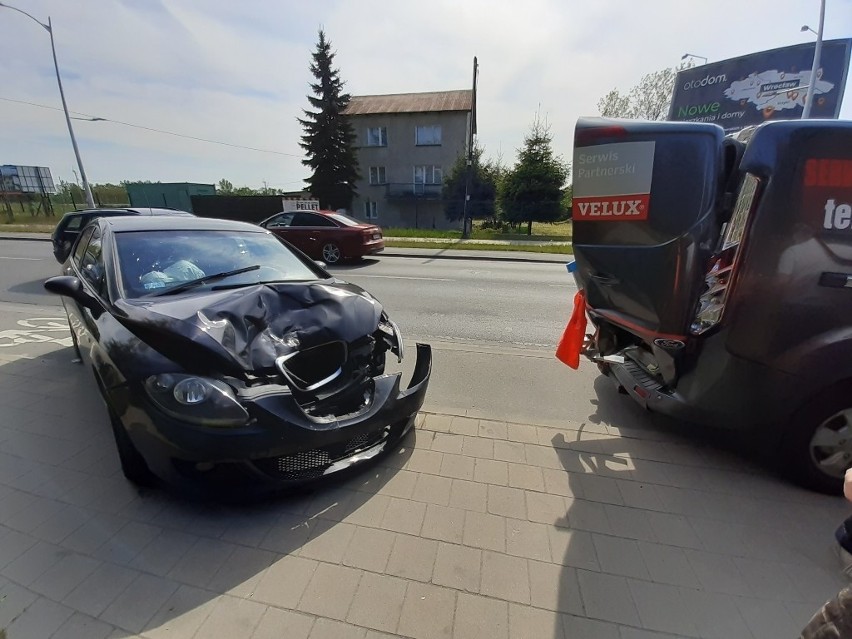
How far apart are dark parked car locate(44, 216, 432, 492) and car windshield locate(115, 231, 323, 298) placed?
14 millimetres

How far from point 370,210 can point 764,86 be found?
23.1m

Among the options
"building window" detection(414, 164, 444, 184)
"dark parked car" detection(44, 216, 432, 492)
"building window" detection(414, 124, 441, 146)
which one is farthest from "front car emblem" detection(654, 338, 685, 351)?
"building window" detection(414, 124, 441, 146)

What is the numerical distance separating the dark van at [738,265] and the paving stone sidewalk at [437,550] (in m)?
0.54

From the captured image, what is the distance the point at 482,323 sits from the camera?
605 cm

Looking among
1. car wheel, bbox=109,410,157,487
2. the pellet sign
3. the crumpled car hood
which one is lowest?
car wheel, bbox=109,410,157,487

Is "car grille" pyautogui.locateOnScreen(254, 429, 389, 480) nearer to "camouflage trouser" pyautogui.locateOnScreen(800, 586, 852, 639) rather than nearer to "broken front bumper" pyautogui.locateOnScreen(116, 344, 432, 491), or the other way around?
"broken front bumper" pyautogui.locateOnScreen(116, 344, 432, 491)

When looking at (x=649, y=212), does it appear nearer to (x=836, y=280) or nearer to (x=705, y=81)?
(x=836, y=280)

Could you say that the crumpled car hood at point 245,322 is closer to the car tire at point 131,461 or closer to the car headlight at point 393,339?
the car headlight at point 393,339

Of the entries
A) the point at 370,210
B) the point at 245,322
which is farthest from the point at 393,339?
the point at 370,210

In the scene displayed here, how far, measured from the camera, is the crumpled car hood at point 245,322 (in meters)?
2.12

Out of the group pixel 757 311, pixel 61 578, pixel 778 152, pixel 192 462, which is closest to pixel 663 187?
pixel 778 152

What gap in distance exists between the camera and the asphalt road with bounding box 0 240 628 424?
359cm

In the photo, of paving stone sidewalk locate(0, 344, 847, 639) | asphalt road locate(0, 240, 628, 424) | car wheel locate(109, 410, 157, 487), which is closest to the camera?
paving stone sidewalk locate(0, 344, 847, 639)

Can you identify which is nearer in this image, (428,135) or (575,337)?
(575,337)
